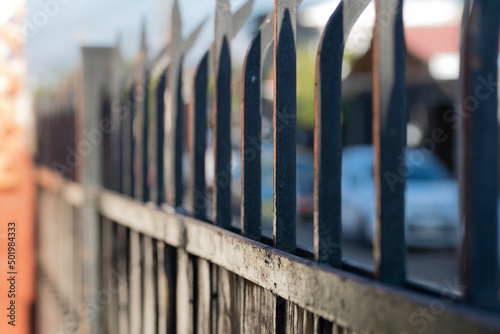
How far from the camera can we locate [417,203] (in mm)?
10906

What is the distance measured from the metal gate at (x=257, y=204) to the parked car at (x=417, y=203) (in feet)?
25.6

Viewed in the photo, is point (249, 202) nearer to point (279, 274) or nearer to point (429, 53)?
point (279, 274)

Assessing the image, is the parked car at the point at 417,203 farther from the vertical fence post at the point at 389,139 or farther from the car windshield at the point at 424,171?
the vertical fence post at the point at 389,139

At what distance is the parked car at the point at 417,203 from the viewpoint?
35.7 ft

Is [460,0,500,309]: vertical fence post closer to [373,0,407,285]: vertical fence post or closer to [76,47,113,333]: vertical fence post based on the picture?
[373,0,407,285]: vertical fence post

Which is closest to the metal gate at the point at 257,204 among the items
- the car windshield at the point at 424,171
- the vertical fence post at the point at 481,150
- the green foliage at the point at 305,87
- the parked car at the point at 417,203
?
the vertical fence post at the point at 481,150

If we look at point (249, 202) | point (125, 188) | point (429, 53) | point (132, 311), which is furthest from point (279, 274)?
point (429, 53)

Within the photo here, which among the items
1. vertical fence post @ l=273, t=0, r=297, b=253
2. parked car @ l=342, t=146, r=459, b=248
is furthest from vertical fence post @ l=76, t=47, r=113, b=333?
parked car @ l=342, t=146, r=459, b=248

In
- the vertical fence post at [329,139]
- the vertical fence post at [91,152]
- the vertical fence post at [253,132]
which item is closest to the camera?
the vertical fence post at [329,139]

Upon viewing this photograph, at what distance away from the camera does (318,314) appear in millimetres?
1229

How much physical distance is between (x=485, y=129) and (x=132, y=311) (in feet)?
6.80

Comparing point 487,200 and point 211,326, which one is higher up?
point 487,200

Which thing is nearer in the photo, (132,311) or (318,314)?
(318,314)

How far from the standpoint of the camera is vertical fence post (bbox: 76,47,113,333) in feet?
11.1
